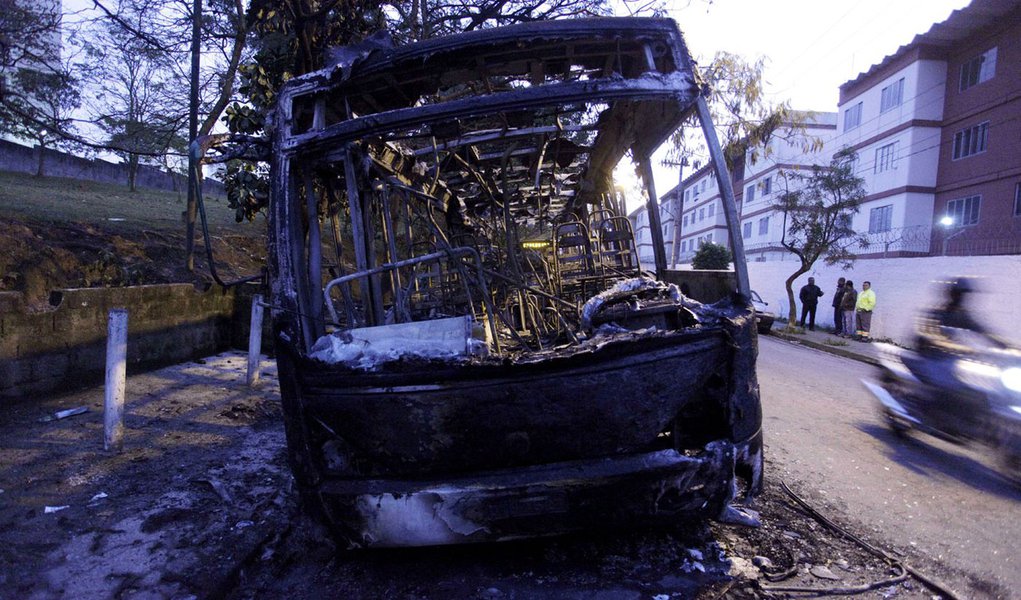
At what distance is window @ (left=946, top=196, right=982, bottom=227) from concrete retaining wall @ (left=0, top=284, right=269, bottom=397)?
78.1ft

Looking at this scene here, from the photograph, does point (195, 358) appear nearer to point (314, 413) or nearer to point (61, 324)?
point (61, 324)

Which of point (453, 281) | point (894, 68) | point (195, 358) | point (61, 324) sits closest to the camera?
point (61, 324)

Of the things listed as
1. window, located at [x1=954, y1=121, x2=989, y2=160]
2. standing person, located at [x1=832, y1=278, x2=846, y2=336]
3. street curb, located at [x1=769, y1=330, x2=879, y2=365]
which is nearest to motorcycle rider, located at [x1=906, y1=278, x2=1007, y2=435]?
street curb, located at [x1=769, y1=330, x2=879, y2=365]

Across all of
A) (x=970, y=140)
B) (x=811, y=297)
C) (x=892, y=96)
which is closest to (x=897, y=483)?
(x=811, y=297)

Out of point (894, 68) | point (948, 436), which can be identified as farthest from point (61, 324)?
point (894, 68)

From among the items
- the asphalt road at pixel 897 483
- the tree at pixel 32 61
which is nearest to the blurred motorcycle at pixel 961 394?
the asphalt road at pixel 897 483

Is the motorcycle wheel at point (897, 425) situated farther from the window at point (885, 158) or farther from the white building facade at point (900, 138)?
the window at point (885, 158)

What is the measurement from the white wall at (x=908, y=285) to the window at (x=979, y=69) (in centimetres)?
889

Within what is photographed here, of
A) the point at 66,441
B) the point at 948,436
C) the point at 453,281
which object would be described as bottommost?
the point at 66,441

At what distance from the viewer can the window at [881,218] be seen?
2336cm

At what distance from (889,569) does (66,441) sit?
537 centimetres

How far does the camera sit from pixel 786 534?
9.90ft

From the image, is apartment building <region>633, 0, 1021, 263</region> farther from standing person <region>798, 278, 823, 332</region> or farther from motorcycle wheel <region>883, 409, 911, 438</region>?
motorcycle wheel <region>883, 409, 911, 438</region>

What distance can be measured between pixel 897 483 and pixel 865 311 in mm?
11718
